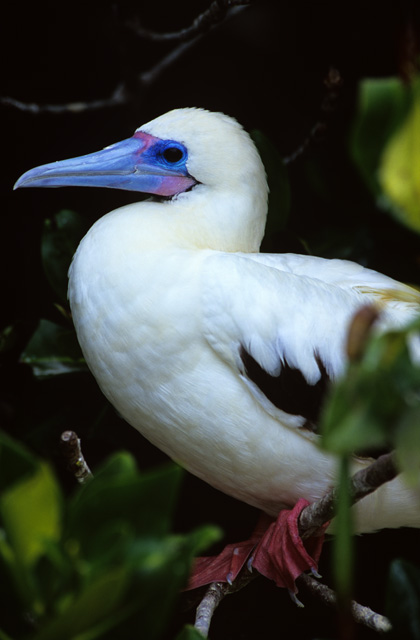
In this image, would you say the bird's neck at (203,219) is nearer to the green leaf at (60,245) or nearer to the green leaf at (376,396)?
the green leaf at (60,245)

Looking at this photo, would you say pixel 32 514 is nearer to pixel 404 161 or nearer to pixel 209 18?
pixel 404 161

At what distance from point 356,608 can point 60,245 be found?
166 centimetres

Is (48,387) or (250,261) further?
(48,387)

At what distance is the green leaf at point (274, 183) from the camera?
125 inches

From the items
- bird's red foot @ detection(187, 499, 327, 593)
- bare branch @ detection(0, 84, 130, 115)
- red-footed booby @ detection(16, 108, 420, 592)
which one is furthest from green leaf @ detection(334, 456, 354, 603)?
bare branch @ detection(0, 84, 130, 115)

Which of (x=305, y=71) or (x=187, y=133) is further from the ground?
(x=187, y=133)

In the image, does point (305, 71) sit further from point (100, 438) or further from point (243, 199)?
point (100, 438)

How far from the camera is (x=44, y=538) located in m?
1.25

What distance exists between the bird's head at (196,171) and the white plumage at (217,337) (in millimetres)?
42

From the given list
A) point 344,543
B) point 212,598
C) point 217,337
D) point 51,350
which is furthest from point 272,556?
point 344,543

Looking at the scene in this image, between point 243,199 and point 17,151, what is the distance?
1339 mm

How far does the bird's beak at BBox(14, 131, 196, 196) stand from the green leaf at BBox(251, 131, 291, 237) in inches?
14.7

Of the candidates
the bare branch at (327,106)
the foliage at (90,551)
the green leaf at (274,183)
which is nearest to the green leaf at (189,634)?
the foliage at (90,551)

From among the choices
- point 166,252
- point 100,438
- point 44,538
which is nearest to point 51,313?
point 100,438
